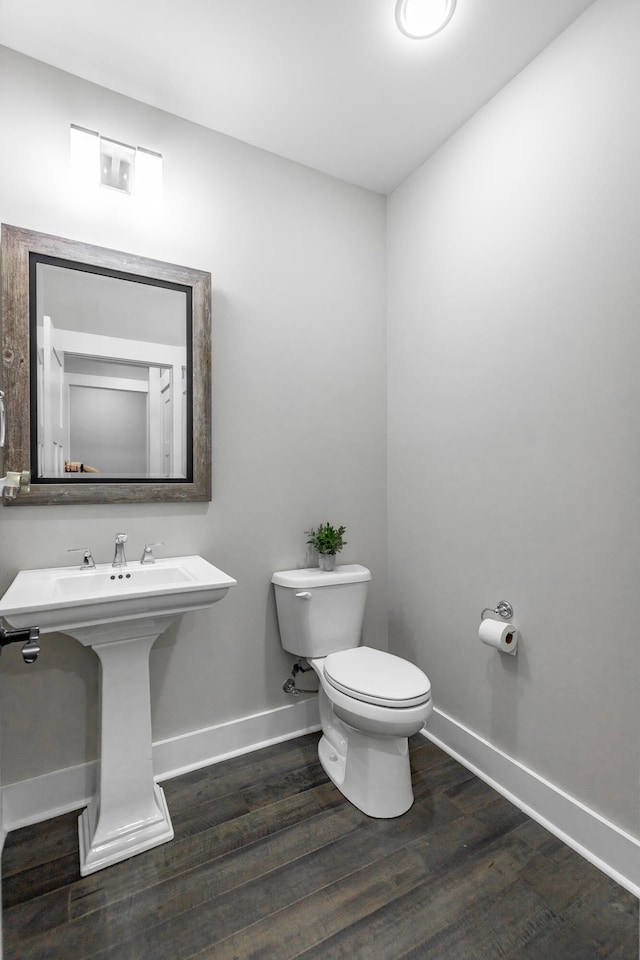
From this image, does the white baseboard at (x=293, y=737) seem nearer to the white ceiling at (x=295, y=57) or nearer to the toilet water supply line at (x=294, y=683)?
the toilet water supply line at (x=294, y=683)

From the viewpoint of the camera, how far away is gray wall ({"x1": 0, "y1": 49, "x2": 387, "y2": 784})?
5.29 feet

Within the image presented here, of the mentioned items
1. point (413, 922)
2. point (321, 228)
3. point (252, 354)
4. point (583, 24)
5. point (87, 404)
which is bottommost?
point (413, 922)

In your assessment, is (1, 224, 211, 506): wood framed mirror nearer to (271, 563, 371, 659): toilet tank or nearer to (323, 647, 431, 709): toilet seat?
(271, 563, 371, 659): toilet tank

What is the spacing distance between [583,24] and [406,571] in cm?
208

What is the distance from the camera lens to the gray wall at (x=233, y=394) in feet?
5.29

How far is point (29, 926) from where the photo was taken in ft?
3.98

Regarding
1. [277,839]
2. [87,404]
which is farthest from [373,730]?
[87,404]

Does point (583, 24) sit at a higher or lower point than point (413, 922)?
higher

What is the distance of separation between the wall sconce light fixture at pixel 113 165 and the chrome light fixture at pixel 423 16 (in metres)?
0.93

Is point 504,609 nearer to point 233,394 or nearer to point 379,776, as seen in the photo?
point 379,776

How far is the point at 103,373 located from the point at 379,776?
175 centimetres

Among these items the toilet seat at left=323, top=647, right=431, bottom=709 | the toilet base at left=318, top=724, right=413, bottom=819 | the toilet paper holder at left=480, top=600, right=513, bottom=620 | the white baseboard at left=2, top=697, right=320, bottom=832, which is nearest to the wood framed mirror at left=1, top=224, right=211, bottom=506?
the toilet seat at left=323, top=647, right=431, bottom=709

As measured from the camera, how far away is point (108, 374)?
1742 millimetres

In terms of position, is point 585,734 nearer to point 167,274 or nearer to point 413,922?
point 413,922
